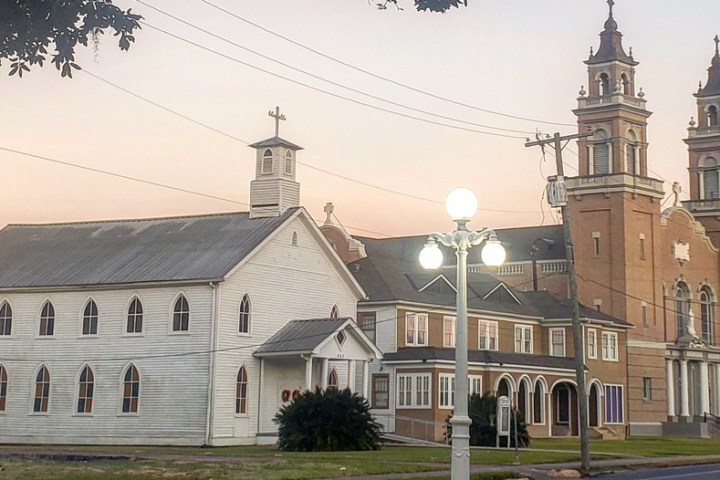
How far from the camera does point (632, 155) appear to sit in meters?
82.4

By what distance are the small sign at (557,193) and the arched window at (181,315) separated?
58.2 ft

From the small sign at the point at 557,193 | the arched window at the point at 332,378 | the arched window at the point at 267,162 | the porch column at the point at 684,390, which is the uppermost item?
the arched window at the point at 267,162

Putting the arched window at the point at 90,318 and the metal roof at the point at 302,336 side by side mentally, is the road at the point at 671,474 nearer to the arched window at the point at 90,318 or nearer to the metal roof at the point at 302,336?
the metal roof at the point at 302,336

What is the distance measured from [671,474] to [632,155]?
52.3 metres

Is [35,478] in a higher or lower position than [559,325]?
lower

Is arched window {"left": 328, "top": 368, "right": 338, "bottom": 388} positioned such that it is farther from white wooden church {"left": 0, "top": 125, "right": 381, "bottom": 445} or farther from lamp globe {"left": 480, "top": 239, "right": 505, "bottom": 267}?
lamp globe {"left": 480, "top": 239, "right": 505, "bottom": 267}

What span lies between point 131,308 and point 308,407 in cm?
1130

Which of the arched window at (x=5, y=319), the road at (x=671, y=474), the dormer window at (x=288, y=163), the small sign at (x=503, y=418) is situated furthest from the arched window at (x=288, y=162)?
the road at (x=671, y=474)

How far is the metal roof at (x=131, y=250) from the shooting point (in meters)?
48.2

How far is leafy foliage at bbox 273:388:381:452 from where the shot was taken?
4019 centimetres

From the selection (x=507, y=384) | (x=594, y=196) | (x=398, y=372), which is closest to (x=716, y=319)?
(x=594, y=196)

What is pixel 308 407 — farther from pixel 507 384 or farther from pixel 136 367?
pixel 507 384

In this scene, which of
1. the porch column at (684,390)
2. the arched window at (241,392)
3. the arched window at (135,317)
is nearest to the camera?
the arched window at (241,392)

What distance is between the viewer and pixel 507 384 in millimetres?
61562
